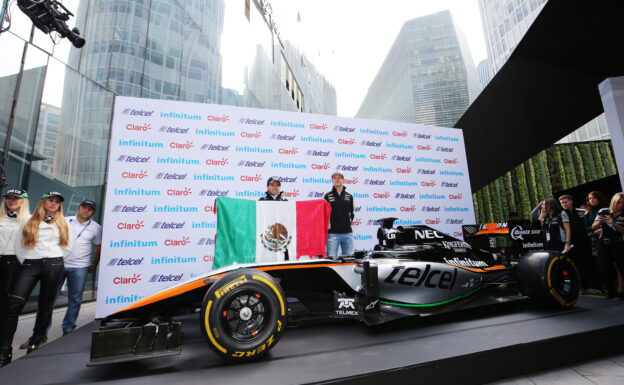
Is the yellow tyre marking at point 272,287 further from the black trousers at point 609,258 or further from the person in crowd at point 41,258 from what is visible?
the black trousers at point 609,258

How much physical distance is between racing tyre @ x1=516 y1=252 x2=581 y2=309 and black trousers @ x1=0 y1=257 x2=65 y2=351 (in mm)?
4399

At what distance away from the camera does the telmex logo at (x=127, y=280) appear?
369 cm

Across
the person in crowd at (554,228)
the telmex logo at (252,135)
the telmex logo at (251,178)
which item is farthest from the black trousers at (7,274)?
the person in crowd at (554,228)

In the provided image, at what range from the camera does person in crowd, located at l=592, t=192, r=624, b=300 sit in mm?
3309

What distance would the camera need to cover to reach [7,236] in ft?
8.30

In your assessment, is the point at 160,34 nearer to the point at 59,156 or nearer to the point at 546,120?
the point at 59,156

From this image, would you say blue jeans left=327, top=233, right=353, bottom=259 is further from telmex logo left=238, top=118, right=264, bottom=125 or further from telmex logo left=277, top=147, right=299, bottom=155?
telmex logo left=238, top=118, right=264, bottom=125

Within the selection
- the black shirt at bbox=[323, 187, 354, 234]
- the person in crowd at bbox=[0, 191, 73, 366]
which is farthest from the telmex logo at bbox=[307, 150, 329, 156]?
the person in crowd at bbox=[0, 191, 73, 366]

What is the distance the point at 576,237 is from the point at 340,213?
127 inches

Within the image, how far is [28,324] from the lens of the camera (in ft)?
12.2

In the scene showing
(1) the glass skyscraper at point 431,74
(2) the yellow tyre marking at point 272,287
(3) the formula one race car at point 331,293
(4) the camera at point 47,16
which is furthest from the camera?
(1) the glass skyscraper at point 431,74

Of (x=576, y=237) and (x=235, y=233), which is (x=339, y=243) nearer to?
(x=235, y=233)

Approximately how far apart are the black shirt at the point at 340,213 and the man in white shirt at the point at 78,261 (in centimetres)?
302

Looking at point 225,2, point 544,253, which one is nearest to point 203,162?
point 544,253
